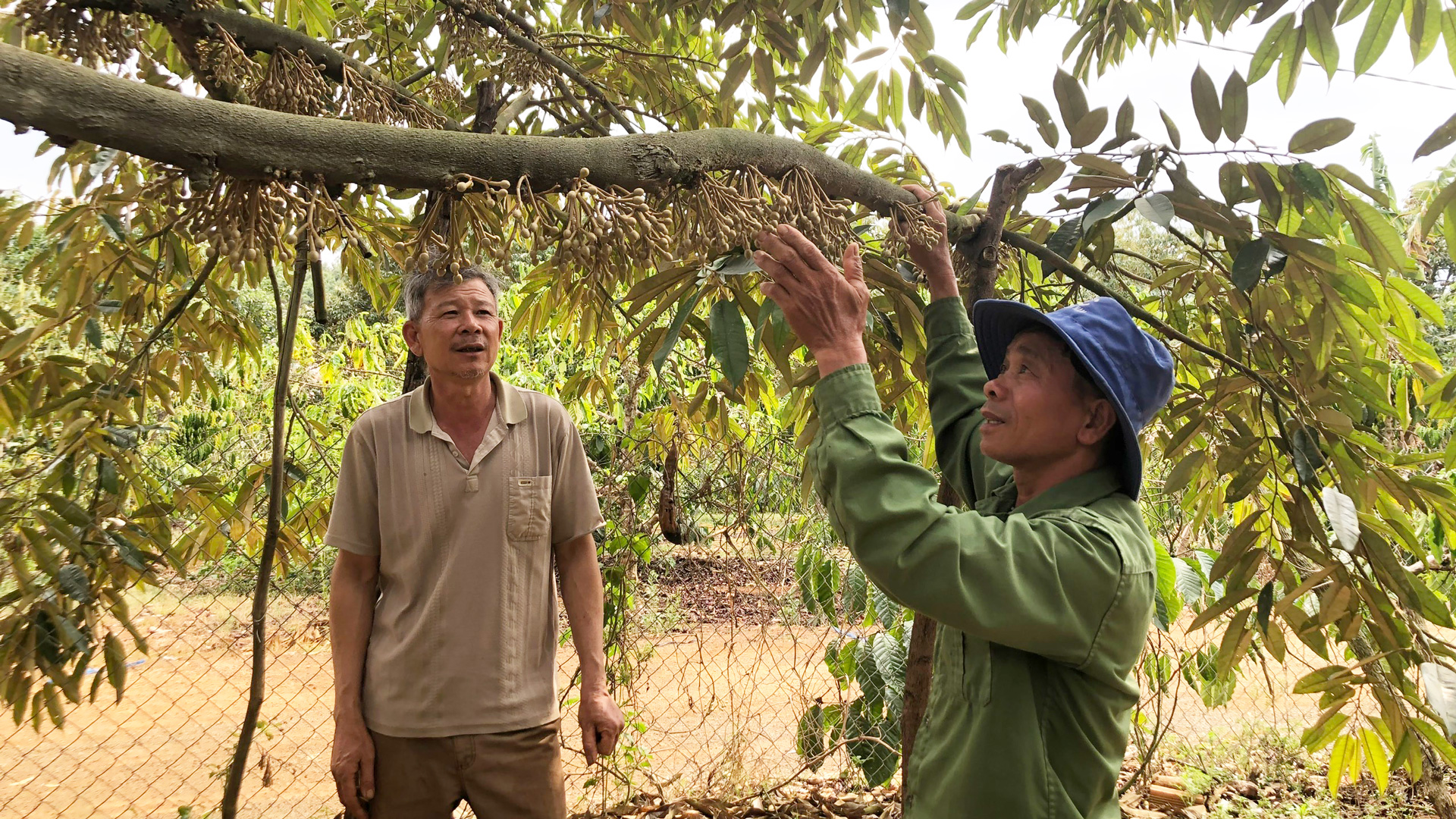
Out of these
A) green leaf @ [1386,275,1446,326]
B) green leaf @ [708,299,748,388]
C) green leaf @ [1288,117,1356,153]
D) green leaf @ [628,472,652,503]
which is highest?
green leaf @ [1288,117,1356,153]

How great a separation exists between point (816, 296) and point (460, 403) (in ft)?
3.07

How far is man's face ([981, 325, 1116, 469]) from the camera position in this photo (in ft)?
4.13

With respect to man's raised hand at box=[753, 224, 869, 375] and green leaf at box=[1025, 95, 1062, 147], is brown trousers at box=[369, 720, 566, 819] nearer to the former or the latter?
man's raised hand at box=[753, 224, 869, 375]

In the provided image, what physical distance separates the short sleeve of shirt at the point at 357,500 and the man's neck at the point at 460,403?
0.14 meters

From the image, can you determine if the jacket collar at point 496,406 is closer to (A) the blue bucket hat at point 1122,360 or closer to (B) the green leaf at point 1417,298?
(A) the blue bucket hat at point 1122,360

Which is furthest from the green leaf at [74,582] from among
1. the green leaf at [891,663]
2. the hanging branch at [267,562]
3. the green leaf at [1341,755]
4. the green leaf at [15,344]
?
the green leaf at [1341,755]

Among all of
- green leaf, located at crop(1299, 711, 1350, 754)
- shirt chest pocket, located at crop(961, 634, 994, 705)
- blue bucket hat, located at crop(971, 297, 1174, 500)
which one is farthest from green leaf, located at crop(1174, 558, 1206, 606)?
shirt chest pocket, located at crop(961, 634, 994, 705)

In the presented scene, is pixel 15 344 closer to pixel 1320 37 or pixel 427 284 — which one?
pixel 427 284

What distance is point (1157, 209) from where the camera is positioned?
53.4 inches

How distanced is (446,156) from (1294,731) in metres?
4.29

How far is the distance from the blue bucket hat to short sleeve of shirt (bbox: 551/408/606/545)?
958mm

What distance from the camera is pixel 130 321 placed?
6.78ft

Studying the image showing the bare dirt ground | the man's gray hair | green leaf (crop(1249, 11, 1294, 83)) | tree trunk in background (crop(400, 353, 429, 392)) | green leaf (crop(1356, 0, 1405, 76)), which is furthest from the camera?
the bare dirt ground

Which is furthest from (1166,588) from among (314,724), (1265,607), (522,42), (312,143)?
(314,724)
